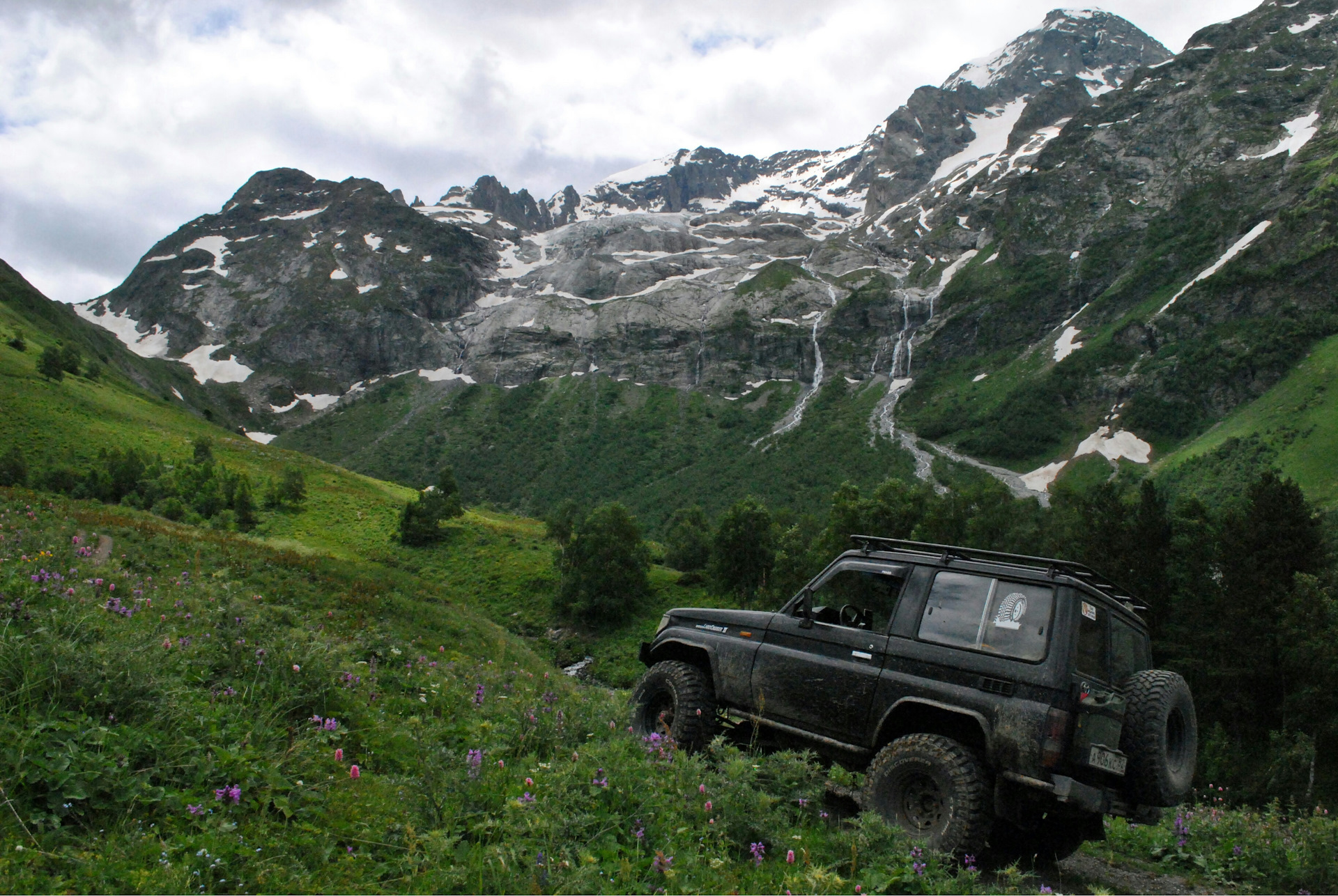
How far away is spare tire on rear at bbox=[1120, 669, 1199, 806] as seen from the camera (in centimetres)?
670

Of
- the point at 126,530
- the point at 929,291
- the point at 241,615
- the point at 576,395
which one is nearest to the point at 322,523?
the point at 126,530

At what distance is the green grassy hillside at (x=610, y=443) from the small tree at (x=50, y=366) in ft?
262

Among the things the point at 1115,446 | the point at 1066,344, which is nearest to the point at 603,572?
the point at 1115,446

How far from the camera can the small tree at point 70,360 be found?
70.4 meters

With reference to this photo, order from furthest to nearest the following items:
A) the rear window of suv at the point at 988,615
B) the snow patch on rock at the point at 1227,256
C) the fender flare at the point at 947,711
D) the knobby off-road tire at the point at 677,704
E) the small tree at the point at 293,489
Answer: the snow patch on rock at the point at 1227,256 < the small tree at the point at 293,489 < the knobby off-road tire at the point at 677,704 < the rear window of suv at the point at 988,615 < the fender flare at the point at 947,711

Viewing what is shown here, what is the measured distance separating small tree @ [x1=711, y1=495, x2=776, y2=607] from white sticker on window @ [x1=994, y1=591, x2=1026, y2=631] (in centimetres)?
4689

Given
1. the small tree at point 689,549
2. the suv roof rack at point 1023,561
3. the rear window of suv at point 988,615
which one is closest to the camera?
the rear window of suv at point 988,615

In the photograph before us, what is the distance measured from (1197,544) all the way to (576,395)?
158831mm

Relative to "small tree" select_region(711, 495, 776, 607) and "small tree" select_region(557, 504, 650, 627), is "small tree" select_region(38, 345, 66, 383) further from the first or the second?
"small tree" select_region(711, 495, 776, 607)

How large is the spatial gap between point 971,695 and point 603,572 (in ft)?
150

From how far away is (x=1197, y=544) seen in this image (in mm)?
37219

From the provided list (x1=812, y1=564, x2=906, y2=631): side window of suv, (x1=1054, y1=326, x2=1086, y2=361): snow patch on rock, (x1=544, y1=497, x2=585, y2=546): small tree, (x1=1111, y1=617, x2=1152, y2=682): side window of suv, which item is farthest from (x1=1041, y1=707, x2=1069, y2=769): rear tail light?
(x1=1054, y1=326, x2=1086, y2=361): snow patch on rock

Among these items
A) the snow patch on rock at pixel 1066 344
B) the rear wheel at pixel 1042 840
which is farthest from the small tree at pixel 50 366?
the snow patch on rock at pixel 1066 344

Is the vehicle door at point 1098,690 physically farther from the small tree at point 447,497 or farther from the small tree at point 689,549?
the small tree at point 447,497
